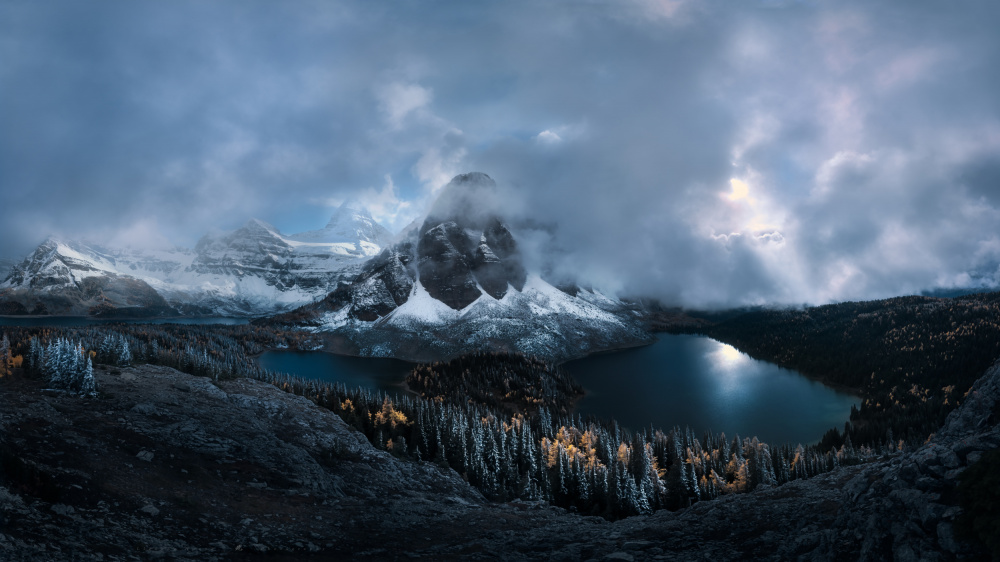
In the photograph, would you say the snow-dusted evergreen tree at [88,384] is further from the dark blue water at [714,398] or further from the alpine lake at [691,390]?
the dark blue water at [714,398]

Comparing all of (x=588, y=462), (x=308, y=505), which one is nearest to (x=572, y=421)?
(x=588, y=462)

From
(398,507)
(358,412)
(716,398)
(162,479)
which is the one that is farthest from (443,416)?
(716,398)

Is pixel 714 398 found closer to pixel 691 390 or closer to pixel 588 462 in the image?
pixel 691 390

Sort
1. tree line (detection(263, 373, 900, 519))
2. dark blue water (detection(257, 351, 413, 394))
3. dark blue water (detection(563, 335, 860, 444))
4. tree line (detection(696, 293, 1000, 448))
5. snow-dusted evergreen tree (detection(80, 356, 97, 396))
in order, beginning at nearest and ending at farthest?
snow-dusted evergreen tree (detection(80, 356, 97, 396)) < tree line (detection(263, 373, 900, 519)) < tree line (detection(696, 293, 1000, 448)) < dark blue water (detection(563, 335, 860, 444)) < dark blue water (detection(257, 351, 413, 394))

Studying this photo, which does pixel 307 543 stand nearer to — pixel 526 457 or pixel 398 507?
pixel 398 507

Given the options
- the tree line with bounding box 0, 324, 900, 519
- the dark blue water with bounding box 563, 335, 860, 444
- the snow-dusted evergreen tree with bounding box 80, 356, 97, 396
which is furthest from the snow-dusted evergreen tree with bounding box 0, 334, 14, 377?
the dark blue water with bounding box 563, 335, 860, 444

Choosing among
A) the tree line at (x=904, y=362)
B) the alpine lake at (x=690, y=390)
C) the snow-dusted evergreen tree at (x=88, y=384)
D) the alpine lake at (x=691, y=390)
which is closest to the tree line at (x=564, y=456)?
the snow-dusted evergreen tree at (x=88, y=384)

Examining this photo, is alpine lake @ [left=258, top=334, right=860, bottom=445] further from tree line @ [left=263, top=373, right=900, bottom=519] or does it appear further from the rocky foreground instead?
the rocky foreground
